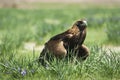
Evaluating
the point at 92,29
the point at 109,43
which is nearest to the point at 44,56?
the point at 109,43

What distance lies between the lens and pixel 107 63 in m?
5.96

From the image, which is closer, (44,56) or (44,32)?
(44,56)

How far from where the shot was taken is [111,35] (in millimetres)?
9789

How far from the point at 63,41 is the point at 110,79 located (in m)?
0.80

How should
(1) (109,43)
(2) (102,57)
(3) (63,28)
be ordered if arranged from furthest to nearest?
1. (3) (63,28)
2. (1) (109,43)
3. (2) (102,57)

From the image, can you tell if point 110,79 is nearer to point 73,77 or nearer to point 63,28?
point 73,77

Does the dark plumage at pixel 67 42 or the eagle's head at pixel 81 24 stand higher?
the eagle's head at pixel 81 24

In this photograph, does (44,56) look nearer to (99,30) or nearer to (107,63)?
(107,63)

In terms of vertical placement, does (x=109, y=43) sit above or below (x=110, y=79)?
below

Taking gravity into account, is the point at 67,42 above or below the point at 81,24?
below

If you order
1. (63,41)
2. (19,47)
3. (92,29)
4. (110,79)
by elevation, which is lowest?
(92,29)

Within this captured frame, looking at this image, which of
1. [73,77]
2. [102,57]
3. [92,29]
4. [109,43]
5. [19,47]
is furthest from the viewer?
[92,29]

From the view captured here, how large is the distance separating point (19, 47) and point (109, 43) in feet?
6.55

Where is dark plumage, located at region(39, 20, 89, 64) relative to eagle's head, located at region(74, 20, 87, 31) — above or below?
below
